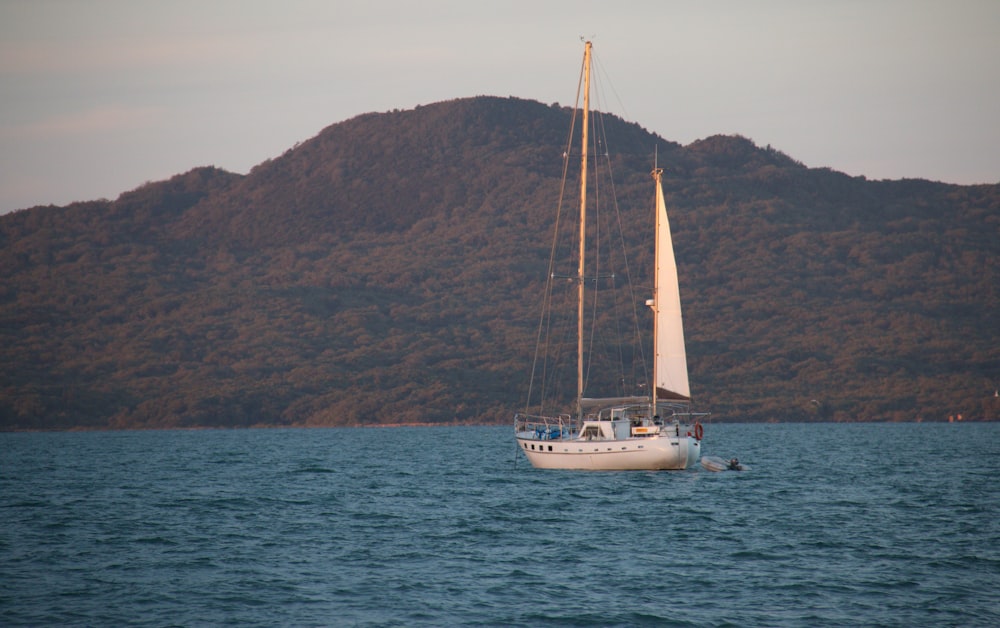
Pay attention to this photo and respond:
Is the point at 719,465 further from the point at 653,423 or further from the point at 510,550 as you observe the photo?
the point at 510,550

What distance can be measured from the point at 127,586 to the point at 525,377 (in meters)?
166

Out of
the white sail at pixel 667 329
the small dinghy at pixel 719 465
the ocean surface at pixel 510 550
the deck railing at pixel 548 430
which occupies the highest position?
the white sail at pixel 667 329

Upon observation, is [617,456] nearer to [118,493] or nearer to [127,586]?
[118,493]

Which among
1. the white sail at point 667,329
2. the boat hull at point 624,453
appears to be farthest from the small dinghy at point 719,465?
the white sail at point 667,329

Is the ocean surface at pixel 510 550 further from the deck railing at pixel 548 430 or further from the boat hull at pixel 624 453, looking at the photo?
the deck railing at pixel 548 430

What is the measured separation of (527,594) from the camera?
83.6 ft

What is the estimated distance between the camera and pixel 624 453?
50.2 m

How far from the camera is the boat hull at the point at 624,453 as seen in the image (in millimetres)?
49812

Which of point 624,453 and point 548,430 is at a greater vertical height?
point 548,430

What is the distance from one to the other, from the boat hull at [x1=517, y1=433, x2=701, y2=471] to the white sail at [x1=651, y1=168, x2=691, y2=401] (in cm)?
240

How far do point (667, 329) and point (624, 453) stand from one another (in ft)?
19.8

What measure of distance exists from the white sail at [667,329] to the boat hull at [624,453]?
2.40m

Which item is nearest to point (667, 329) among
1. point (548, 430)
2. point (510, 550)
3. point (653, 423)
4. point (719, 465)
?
point (653, 423)

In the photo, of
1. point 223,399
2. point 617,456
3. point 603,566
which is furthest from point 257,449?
point 223,399
